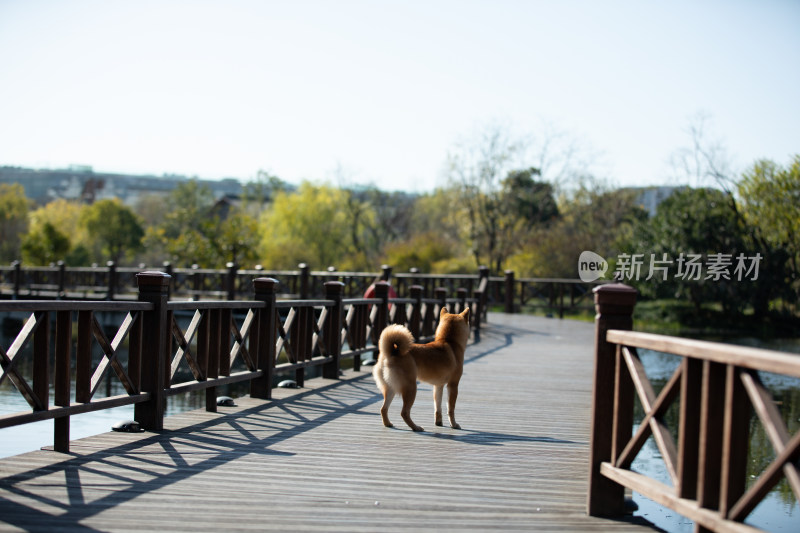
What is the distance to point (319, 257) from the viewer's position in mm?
48812

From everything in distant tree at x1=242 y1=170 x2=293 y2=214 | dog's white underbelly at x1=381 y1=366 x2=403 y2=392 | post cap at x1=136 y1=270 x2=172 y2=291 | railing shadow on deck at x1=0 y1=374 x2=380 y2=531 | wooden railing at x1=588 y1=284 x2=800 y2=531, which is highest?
distant tree at x1=242 y1=170 x2=293 y2=214

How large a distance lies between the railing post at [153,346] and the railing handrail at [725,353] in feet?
11.1

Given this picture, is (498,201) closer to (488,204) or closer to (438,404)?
(488,204)

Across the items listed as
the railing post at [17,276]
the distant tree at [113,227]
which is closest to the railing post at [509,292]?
the railing post at [17,276]

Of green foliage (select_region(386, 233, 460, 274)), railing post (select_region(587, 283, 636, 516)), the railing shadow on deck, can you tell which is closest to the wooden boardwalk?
the railing shadow on deck

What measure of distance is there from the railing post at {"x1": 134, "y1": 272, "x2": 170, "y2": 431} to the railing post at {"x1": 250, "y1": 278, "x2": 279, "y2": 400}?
1666 millimetres

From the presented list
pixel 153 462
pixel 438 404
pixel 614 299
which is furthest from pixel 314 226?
pixel 614 299

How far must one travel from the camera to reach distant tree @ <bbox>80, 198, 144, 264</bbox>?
54406 mm

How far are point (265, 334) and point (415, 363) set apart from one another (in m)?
1.94

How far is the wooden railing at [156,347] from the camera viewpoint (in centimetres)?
471

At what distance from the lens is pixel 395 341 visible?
5.87m

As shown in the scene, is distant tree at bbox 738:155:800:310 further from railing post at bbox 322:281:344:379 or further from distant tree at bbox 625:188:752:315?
railing post at bbox 322:281:344:379

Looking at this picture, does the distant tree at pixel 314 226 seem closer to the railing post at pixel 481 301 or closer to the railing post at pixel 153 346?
the railing post at pixel 481 301

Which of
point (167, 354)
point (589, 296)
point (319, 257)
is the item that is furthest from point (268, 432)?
point (319, 257)
